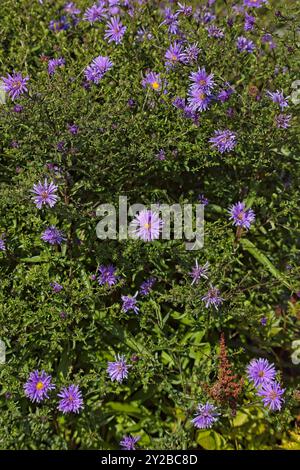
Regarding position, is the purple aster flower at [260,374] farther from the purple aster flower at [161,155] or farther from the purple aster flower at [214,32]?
the purple aster flower at [214,32]

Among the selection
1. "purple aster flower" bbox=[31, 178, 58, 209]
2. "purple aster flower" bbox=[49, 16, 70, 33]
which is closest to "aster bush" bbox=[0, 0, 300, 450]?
"purple aster flower" bbox=[31, 178, 58, 209]

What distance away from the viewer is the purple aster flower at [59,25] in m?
3.31

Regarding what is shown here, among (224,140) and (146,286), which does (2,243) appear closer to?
(146,286)

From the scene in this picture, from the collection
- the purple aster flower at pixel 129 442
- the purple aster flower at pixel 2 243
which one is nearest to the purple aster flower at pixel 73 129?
the purple aster flower at pixel 2 243

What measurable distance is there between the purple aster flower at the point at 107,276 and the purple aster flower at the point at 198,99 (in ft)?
2.58

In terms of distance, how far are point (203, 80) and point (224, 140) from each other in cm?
27

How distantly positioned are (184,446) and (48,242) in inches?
41.9

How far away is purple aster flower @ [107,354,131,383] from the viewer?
2.64 meters

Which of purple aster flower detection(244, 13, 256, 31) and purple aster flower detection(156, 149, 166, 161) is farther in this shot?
purple aster flower detection(244, 13, 256, 31)

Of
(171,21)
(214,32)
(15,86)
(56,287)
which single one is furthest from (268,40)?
(56,287)

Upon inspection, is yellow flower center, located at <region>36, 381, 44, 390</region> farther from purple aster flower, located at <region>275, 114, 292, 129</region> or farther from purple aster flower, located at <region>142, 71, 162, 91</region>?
purple aster flower, located at <region>275, 114, 292, 129</region>

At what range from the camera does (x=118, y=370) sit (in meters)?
2.65

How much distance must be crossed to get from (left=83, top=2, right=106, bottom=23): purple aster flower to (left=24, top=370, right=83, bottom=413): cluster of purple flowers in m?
1.76
